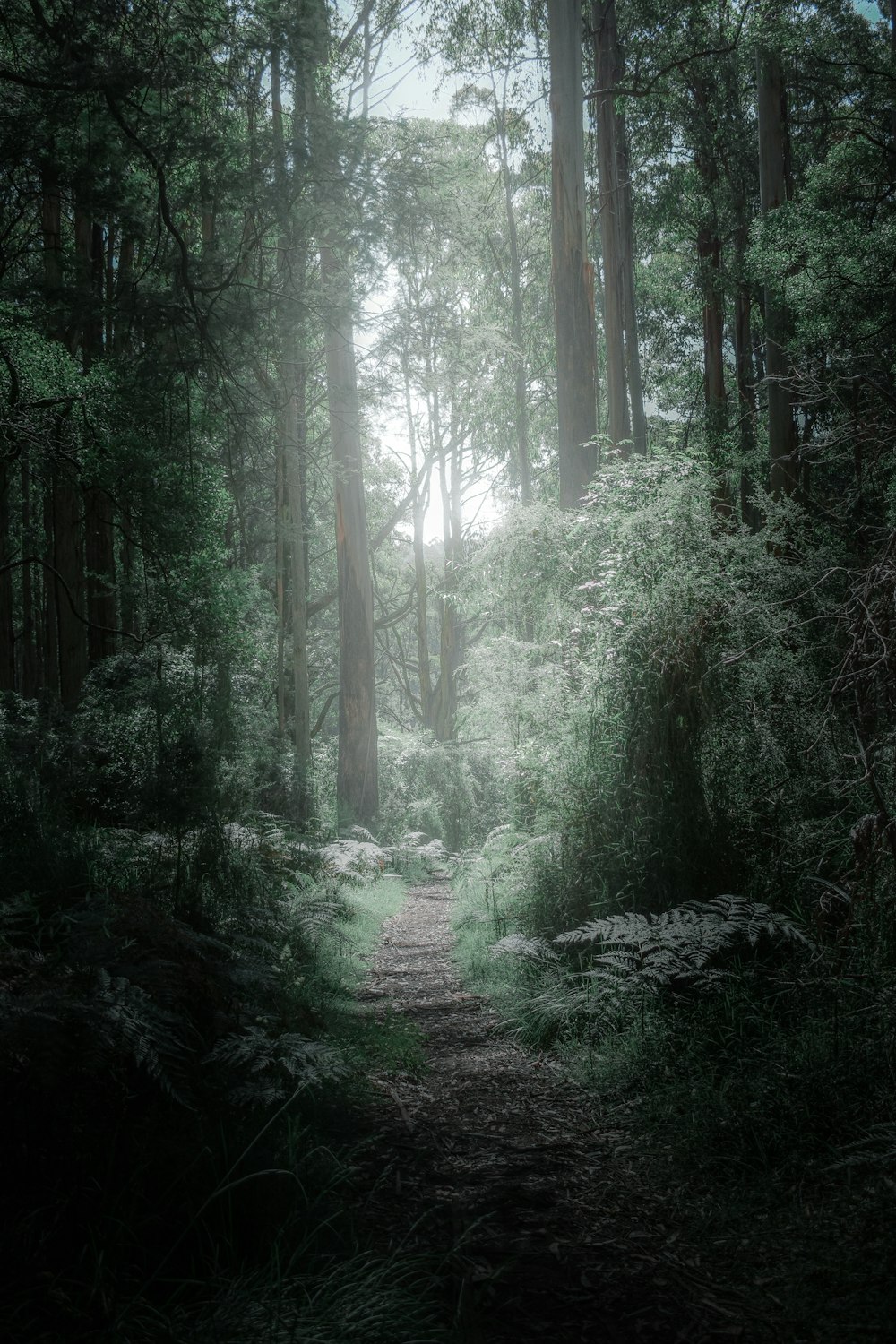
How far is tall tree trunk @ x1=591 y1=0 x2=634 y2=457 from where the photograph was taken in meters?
12.8

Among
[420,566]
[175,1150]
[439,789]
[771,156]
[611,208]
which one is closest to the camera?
[175,1150]

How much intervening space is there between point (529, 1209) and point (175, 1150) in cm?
116

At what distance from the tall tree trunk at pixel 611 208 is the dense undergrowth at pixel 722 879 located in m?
7.06

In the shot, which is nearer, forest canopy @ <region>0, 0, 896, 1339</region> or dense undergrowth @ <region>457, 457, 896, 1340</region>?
dense undergrowth @ <region>457, 457, 896, 1340</region>

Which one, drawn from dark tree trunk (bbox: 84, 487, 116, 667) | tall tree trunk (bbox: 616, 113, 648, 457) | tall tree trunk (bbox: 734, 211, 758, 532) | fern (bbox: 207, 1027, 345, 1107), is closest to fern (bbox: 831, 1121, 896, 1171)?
fern (bbox: 207, 1027, 345, 1107)

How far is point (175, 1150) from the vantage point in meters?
2.40

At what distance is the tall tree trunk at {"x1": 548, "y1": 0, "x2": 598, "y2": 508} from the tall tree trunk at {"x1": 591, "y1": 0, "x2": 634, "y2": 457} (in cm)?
340

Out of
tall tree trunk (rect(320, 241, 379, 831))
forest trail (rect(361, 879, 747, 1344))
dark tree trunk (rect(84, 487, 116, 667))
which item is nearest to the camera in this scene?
forest trail (rect(361, 879, 747, 1344))

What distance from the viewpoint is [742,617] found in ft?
15.4

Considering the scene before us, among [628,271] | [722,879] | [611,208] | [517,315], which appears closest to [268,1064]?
[722,879]

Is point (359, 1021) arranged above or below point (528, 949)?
below

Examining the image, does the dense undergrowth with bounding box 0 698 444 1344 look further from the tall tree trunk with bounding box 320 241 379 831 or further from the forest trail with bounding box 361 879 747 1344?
the tall tree trunk with bounding box 320 241 379 831

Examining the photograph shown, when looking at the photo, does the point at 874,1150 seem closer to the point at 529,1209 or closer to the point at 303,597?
the point at 529,1209

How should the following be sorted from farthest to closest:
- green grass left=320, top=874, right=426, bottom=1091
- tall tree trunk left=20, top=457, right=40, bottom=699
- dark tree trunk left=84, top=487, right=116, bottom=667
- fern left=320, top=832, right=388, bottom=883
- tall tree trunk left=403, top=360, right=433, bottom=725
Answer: tall tree trunk left=403, top=360, right=433, bottom=725 → tall tree trunk left=20, top=457, right=40, bottom=699 → dark tree trunk left=84, top=487, right=116, bottom=667 → fern left=320, top=832, right=388, bottom=883 → green grass left=320, top=874, right=426, bottom=1091
